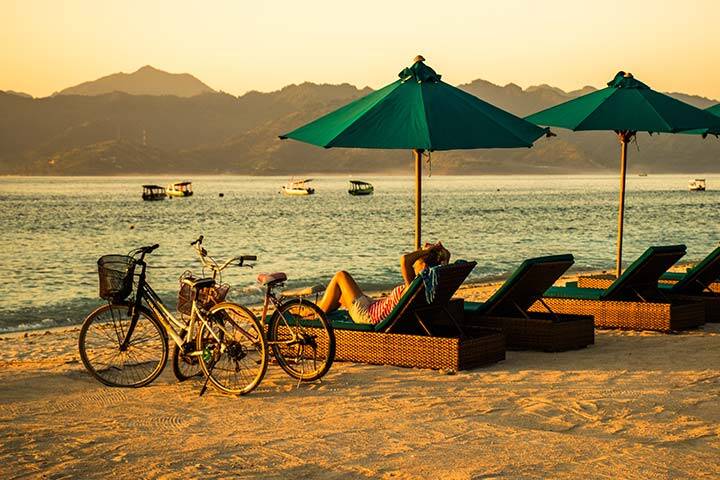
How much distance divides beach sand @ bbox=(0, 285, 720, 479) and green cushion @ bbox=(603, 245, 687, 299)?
4.33 ft

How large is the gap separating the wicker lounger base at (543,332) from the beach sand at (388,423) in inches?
11.4

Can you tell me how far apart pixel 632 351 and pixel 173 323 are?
3.96 meters

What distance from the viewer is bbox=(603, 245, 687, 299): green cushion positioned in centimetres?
930

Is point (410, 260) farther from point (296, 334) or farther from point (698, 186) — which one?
point (698, 186)

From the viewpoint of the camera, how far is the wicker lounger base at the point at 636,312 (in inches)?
374

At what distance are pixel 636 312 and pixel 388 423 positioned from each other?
451 cm

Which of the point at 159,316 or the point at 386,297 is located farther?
the point at 386,297

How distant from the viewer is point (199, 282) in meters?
6.73

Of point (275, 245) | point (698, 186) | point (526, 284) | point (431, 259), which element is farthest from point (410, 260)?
point (698, 186)

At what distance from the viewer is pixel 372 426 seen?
19.0 feet

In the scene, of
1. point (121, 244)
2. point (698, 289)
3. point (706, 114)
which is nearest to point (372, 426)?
point (698, 289)

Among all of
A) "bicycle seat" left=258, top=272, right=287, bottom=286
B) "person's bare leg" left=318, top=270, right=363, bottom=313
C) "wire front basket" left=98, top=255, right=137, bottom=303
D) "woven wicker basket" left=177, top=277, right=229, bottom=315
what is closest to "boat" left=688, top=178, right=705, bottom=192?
"person's bare leg" left=318, top=270, right=363, bottom=313

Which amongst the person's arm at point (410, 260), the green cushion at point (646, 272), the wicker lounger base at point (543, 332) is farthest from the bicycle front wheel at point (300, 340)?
the green cushion at point (646, 272)

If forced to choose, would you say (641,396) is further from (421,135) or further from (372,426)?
(421,135)
